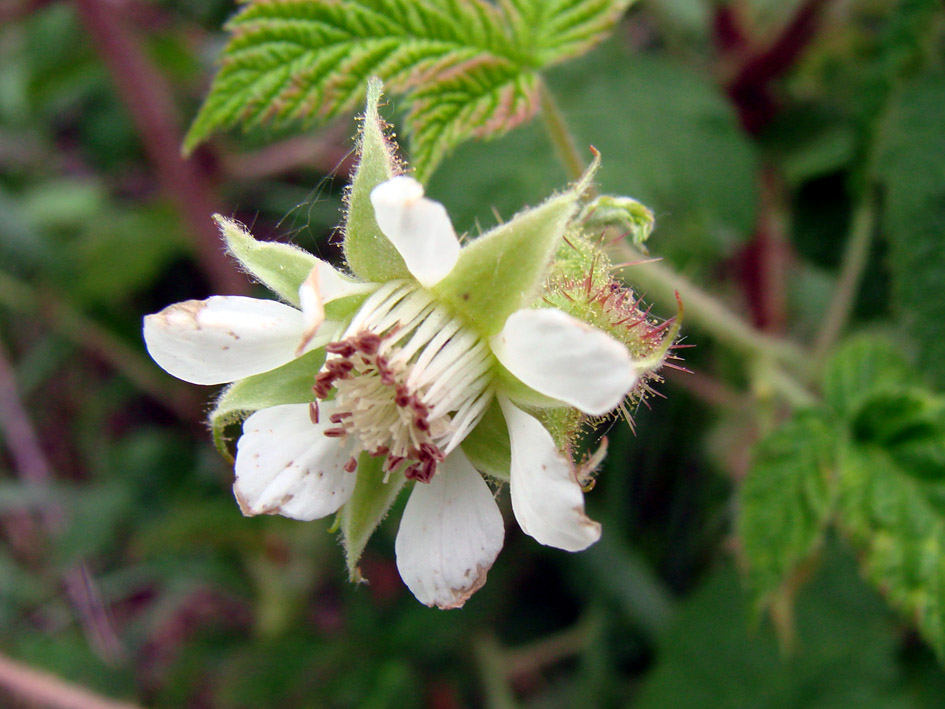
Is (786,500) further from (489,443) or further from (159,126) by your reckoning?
(159,126)

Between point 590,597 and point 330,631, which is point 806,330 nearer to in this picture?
point 590,597

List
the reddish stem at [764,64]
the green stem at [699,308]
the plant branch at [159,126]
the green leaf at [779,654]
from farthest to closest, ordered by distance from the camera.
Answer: the plant branch at [159,126]
the reddish stem at [764,64]
the green leaf at [779,654]
the green stem at [699,308]

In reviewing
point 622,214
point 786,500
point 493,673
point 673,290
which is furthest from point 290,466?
point 493,673

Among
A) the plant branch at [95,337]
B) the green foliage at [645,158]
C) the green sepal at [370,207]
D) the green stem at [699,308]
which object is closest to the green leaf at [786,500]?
the green stem at [699,308]

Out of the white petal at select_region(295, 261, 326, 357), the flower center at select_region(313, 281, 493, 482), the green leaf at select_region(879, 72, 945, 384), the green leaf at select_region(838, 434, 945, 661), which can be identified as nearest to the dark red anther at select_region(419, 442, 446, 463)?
the flower center at select_region(313, 281, 493, 482)

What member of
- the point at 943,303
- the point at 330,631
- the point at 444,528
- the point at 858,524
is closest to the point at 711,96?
the point at 943,303

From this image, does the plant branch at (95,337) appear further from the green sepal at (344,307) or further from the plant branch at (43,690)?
the green sepal at (344,307)
